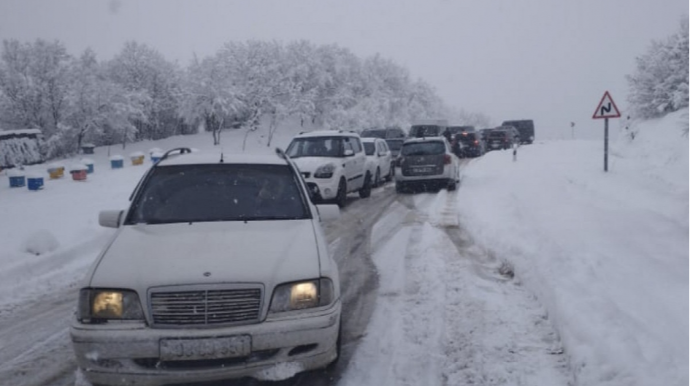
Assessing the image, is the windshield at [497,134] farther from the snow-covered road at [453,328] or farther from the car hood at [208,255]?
the car hood at [208,255]

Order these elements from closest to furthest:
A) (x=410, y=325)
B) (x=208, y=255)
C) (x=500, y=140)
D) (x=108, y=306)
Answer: (x=108, y=306), (x=208, y=255), (x=410, y=325), (x=500, y=140)

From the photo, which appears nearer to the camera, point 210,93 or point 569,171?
point 569,171

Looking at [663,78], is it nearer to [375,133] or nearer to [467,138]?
[467,138]

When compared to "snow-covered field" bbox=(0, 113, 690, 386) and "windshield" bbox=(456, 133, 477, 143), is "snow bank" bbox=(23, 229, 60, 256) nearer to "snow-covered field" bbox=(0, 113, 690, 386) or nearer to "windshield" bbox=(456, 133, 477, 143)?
"snow-covered field" bbox=(0, 113, 690, 386)

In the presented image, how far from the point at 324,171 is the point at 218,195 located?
8.46m

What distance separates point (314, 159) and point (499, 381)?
1021cm

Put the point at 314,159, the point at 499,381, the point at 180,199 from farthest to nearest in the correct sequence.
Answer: the point at 314,159 < the point at 180,199 < the point at 499,381

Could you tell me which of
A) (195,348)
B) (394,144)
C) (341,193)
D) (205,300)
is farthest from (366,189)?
(195,348)

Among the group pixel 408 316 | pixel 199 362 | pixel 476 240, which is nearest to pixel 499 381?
pixel 408 316

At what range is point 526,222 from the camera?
31.9 feet

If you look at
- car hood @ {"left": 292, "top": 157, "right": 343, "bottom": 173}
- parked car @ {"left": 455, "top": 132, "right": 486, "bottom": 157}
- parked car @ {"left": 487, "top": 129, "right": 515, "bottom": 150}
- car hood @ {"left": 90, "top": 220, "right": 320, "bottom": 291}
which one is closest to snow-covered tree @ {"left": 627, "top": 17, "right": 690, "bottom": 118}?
parked car @ {"left": 487, "top": 129, "right": 515, "bottom": 150}

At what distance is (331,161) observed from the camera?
13.8 meters

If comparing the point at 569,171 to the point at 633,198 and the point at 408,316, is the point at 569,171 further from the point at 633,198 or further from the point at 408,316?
the point at 408,316

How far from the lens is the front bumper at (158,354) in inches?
138
